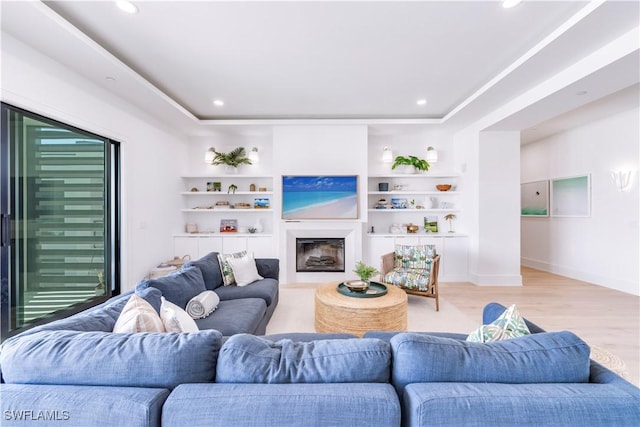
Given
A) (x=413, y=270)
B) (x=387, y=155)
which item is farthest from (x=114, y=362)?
Result: (x=387, y=155)

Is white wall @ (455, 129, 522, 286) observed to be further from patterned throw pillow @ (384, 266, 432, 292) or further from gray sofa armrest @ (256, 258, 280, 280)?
gray sofa armrest @ (256, 258, 280, 280)

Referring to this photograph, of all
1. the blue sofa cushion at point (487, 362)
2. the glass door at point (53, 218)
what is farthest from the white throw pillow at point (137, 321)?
the glass door at point (53, 218)

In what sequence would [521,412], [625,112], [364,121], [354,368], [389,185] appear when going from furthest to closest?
[389,185], [364,121], [625,112], [354,368], [521,412]

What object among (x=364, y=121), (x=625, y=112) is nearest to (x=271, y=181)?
(x=364, y=121)

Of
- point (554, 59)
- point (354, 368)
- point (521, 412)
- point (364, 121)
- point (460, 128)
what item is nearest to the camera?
point (521, 412)

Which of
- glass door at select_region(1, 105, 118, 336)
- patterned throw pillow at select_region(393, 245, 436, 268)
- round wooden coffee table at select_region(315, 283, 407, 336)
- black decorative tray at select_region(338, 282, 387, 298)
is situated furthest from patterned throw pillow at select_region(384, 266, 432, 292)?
glass door at select_region(1, 105, 118, 336)

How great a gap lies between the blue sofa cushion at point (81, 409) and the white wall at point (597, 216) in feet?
20.1

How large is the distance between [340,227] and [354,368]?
3.75 meters

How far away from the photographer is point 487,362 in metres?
0.97

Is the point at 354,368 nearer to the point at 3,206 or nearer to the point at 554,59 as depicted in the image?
the point at 3,206

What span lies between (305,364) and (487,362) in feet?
2.17

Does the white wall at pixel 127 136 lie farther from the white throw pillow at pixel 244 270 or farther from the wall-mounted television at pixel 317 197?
the wall-mounted television at pixel 317 197

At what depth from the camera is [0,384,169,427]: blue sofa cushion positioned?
85 cm

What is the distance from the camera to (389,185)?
5.27 metres
